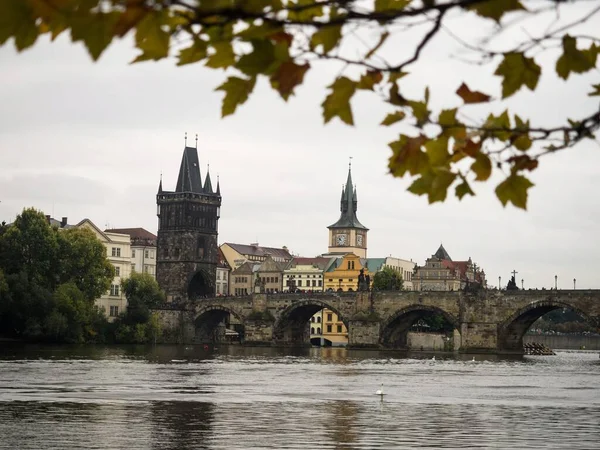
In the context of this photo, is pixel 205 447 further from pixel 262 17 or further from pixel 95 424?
pixel 262 17

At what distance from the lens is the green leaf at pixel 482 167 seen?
542 cm

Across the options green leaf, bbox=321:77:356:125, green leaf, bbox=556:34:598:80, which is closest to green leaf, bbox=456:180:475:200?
green leaf, bbox=556:34:598:80

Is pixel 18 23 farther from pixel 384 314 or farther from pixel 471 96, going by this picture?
pixel 384 314

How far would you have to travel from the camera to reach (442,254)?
199m

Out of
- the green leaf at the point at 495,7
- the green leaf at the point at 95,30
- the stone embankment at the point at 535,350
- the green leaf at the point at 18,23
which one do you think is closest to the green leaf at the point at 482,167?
the green leaf at the point at 495,7

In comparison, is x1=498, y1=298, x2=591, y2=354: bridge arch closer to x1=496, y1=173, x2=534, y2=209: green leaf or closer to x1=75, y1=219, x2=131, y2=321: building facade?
x1=75, y1=219, x2=131, y2=321: building facade

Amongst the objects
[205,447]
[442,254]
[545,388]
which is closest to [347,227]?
[442,254]

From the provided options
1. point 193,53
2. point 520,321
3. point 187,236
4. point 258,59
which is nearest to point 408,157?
point 258,59

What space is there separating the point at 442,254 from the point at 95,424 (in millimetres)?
172024

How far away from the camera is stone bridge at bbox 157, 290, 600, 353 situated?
106500 millimetres

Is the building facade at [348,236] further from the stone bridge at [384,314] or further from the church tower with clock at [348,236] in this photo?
the stone bridge at [384,314]

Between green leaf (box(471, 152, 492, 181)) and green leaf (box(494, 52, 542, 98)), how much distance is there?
33 centimetres

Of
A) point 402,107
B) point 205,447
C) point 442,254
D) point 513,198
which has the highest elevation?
point 442,254

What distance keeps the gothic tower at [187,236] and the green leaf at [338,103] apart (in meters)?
130
